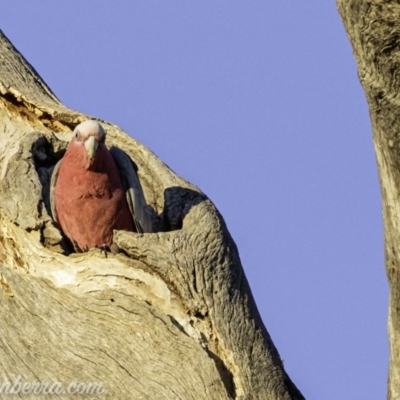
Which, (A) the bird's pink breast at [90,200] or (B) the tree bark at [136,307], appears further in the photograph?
(A) the bird's pink breast at [90,200]

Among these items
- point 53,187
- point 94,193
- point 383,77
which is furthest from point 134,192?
point 383,77

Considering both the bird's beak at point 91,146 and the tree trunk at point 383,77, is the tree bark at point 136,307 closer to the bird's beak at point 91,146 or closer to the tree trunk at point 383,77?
the bird's beak at point 91,146

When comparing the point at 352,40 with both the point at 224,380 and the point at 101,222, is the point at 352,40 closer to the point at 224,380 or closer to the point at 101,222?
the point at 224,380

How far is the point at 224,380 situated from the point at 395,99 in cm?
213

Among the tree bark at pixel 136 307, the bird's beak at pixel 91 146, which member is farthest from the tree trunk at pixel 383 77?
the bird's beak at pixel 91 146

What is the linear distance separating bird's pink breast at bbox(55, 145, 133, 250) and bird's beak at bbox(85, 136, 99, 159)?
11 cm

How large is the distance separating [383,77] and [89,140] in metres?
3.17

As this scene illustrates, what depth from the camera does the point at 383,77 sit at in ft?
15.0

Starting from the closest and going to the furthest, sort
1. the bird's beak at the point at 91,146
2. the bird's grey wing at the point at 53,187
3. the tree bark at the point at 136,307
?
the tree bark at the point at 136,307, the bird's beak at the point at 91,146, the bird's grey wing at the point at 53,187

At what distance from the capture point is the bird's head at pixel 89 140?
730 cm

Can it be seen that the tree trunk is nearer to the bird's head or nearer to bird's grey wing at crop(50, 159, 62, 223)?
the bird's head

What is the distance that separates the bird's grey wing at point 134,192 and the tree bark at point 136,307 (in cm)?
14

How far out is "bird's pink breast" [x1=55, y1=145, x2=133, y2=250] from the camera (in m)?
7.43

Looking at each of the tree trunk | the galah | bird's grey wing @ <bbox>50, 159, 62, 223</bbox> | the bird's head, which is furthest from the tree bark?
the tree trunk
